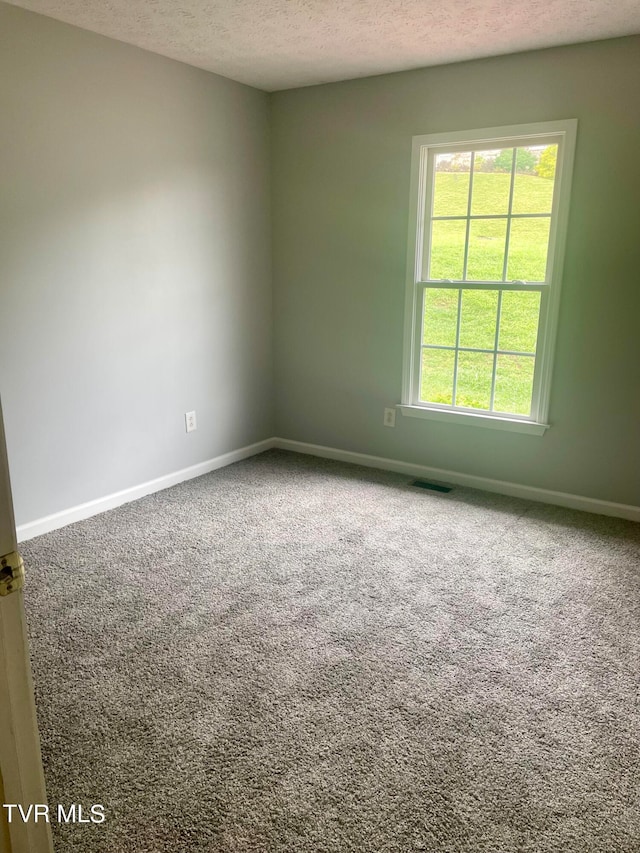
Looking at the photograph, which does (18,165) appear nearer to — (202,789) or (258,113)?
(258,113)

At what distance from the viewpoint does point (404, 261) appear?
3680 mm

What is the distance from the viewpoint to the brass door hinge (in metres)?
0.96

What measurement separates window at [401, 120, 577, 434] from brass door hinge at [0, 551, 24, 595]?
2.97m

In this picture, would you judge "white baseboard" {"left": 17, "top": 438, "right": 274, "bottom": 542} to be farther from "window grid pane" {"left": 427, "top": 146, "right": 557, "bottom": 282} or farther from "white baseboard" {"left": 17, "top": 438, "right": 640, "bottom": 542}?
"window grid pane" {"left": 427, "top": 146, "right": 557, "bottom": 282}

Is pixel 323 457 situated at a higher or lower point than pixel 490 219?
lower

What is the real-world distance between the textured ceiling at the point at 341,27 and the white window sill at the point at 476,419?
1887 mm

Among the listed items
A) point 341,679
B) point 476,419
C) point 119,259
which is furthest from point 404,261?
point 341,679

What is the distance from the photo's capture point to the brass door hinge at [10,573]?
96cm

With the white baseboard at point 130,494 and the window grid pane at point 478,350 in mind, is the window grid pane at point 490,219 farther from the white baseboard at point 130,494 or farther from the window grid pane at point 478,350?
the white baseboard at point 130,494

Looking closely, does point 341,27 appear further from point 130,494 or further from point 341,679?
point 341,679

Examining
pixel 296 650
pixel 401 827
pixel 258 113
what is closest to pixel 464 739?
pixel 401 827

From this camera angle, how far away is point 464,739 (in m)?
1.74

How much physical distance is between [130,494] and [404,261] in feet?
6.83

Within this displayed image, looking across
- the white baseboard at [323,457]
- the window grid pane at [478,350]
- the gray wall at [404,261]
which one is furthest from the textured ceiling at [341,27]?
the white baseboard at [323,457]
